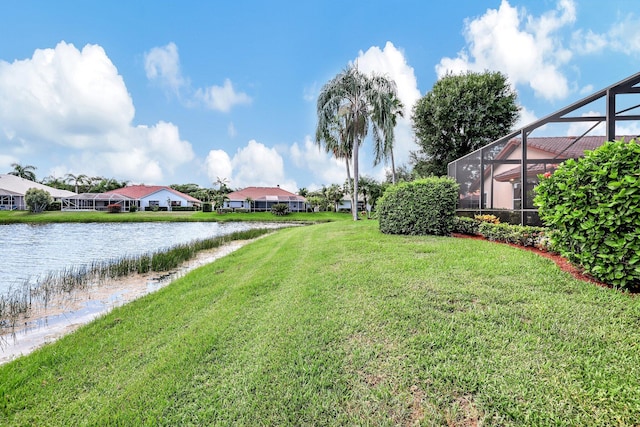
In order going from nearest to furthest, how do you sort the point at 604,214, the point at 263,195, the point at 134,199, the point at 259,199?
the point at 604,214
the point at 134,199
the point at 259,199
the point at 263,195

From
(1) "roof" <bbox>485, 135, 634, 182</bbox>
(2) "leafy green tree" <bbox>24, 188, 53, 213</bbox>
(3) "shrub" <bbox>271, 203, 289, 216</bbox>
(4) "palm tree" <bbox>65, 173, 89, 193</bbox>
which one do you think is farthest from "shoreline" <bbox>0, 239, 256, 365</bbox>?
(4) "palm tree" <bbox>65, 173, 89, 193</bbox>

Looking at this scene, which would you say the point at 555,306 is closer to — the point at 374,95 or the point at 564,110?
the point at 564,110

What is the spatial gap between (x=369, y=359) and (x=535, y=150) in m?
8.19

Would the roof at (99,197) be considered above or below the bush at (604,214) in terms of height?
above

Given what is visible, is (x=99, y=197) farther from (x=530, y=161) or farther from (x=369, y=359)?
(x=369, y=359)

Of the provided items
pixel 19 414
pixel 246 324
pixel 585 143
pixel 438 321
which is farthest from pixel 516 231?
pixel 19 414

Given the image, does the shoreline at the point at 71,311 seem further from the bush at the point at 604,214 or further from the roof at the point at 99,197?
the roof at the point at 99,197

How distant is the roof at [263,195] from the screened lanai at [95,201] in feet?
55.2

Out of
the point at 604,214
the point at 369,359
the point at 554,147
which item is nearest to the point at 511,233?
the point at 604,214

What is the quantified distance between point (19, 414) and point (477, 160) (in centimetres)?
1124

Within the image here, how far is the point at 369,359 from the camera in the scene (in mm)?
2383

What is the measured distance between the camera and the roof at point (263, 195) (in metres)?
48.7

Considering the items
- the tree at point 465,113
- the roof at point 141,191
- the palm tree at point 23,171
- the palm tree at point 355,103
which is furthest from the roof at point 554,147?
the palm tree at point 23,171

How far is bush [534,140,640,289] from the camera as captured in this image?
311 cm
